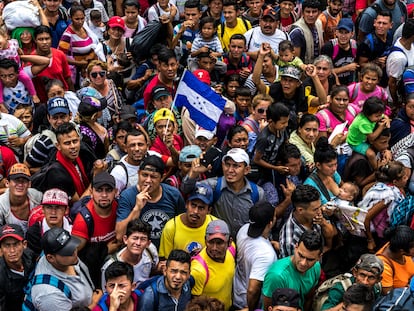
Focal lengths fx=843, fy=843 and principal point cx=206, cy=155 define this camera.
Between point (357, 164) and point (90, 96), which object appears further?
point (90, 96)

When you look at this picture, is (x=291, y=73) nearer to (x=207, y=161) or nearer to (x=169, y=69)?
(x=169, y=69)

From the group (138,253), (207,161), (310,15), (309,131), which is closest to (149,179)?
(138,253)

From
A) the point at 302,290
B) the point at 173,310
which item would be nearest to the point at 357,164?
the point at 302,290

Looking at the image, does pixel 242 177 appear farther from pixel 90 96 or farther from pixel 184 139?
pixel 90 96

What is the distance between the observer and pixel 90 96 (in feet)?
31.9

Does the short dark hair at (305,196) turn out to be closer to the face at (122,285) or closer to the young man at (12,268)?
the face at (122,285)

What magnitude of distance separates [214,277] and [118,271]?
0.99 metres

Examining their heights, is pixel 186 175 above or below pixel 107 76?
above

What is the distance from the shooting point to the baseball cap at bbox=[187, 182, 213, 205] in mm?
7797

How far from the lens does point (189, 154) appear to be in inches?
337

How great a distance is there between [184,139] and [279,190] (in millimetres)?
1365

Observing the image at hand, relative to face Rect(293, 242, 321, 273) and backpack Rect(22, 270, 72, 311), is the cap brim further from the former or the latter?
face Rect(293, 242, 321, 273)

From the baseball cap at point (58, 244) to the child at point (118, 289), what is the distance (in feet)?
1.18

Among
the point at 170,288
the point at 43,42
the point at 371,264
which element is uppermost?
the point at 371,264
